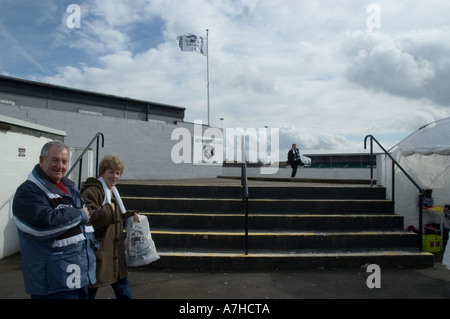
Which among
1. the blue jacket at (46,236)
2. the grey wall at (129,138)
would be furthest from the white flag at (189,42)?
the blue jacket at (46,236)

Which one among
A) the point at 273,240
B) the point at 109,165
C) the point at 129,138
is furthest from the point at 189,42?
the point at 109,165

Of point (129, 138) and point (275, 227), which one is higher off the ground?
point (129, 138)

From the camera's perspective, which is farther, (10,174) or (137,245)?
(10,174)

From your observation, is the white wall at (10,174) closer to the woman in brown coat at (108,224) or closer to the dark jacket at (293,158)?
the woman in brown coat at (108,224)

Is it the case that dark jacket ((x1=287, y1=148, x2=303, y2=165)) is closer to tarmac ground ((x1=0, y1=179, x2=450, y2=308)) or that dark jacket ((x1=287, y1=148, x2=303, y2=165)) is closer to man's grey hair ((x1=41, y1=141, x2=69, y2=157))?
tarmac ground ((x1=0, y1=179, x2=450, y2=308))

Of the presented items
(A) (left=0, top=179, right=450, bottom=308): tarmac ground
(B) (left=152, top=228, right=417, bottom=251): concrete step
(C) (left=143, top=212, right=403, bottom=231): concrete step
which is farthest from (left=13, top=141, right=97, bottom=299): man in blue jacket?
(C) (left=143, top=212, right=403, bottom=231): concrete step

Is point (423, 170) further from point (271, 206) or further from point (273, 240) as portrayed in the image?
point (273, 240)

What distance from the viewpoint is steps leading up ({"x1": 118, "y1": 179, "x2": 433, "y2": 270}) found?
14.2 feet

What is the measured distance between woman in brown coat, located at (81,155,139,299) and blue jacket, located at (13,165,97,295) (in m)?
0.37

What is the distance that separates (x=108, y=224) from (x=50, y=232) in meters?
0.56

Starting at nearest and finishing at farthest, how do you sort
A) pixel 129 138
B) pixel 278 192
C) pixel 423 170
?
1. pixel 278 192
2. pixel 423 170
3. pixel 129 138

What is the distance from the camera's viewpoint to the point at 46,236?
6.13 feet
